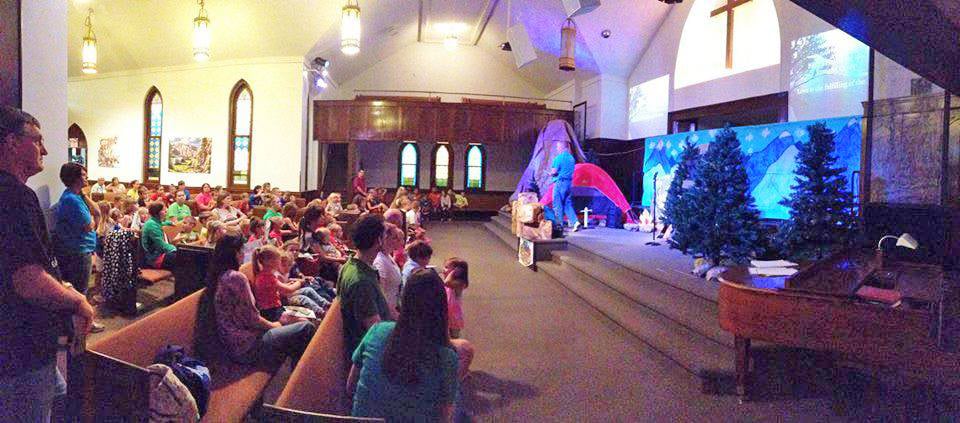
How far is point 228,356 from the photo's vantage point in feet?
10.3

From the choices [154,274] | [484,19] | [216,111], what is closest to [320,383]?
[154,274]

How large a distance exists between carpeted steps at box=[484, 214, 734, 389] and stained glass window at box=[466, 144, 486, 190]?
1209 centimetres

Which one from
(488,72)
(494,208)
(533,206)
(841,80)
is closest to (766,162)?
(841,80)

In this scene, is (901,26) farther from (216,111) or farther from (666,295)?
(216,111)

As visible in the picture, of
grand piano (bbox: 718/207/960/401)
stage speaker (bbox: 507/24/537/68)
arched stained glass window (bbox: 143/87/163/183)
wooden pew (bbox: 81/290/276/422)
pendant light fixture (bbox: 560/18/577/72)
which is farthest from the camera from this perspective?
arched stained glass window (bbox: 143/87/163/183)

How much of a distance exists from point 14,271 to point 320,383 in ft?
3.78

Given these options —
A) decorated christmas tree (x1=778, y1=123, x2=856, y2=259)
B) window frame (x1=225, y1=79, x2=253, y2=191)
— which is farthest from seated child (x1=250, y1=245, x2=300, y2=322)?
window frame (x1=225, y1=79, x2=253, y2=191)

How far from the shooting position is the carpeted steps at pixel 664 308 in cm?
431

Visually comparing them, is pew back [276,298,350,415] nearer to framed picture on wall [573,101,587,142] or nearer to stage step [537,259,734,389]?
stage step [537,259,734,389]

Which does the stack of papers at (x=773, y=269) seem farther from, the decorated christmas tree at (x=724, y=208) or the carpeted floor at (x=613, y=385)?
the decorated christmas tree at (x=724, y=208)

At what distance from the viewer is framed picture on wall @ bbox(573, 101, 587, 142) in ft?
55.5

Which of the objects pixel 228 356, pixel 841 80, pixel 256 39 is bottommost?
pixel 228 356

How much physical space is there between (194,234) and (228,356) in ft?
14.9

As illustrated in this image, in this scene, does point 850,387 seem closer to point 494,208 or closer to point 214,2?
point 214,2
